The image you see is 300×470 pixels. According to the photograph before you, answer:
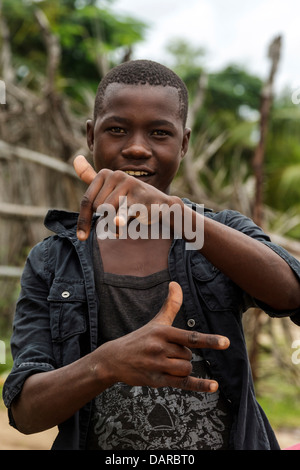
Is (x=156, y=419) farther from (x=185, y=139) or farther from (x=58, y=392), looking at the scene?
(x=185, y=139)

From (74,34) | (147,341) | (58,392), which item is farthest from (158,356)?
(74,34)

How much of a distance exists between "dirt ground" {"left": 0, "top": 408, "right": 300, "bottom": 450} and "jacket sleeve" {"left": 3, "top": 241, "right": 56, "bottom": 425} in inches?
108

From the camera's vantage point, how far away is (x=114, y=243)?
1.61m

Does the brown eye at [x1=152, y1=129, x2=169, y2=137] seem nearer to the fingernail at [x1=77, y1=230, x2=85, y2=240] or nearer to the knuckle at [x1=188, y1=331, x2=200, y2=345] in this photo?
the fingernail at [x1=77, y1=230, x2=85, y2=240]

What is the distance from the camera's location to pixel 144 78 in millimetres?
1551

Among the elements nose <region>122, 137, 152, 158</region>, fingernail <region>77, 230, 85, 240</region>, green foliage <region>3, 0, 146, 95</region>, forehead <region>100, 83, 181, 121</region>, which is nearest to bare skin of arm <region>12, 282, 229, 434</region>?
fingernail <region>77, 230, 85, 240</region>

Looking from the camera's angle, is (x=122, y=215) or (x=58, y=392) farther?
(x=58, y=392)

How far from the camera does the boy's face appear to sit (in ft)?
4.91

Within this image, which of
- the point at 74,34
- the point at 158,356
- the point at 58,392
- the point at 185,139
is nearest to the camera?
the point at 158,356

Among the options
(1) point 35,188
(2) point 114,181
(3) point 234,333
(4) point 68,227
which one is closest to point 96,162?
(4) point 68,227

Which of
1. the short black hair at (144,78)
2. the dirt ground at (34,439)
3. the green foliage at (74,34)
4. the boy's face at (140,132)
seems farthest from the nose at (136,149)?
the green foliage at (74,34)

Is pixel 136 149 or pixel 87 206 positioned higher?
pixel 136 149

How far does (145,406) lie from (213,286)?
1.21 ft

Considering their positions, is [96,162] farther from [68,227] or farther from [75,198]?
[75,198]
